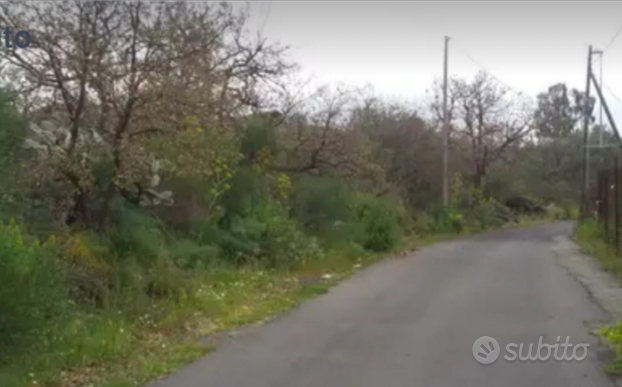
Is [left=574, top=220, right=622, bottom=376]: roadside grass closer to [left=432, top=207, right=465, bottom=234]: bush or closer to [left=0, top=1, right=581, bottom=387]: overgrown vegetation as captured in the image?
[left=0, top=1, right=581, bottom=387]: overgrown vegetation

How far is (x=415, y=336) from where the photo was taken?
1162 centimetres

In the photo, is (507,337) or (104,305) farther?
(104,305)

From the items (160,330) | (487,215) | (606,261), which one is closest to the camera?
(160,330)

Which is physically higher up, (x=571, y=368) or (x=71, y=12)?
(x=71, y=12)

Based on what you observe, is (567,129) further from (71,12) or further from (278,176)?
(71,12)

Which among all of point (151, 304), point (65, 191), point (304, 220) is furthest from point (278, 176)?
point (151, 304)

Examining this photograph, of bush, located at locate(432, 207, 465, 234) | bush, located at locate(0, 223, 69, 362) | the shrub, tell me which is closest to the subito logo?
bush, located at locate(0, 223, 69, 362)

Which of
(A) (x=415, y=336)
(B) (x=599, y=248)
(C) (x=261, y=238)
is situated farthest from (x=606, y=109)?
(A) (x=415, y=336)

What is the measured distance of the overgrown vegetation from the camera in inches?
395

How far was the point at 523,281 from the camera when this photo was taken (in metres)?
18.6

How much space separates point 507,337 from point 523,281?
7358 mm

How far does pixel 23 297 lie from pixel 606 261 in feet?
55.5

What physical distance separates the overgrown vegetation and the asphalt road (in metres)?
0.85

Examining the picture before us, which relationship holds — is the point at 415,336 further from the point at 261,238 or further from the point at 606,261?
the point at 606,261
